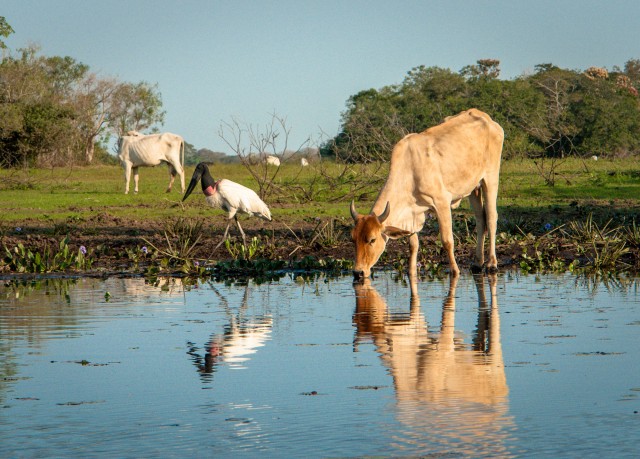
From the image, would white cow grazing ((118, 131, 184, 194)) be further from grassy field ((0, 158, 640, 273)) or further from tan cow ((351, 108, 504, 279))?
tan cow ((351, 108, 504, 279))

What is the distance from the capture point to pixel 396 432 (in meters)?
5.35

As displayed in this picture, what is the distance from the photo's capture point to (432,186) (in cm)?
1234

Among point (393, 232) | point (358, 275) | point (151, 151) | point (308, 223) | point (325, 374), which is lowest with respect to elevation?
point (325, 374)

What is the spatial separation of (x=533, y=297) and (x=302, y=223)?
8.82 m

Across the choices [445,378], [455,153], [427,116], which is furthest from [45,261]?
[427,116]

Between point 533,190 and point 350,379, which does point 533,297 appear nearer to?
point 350,379

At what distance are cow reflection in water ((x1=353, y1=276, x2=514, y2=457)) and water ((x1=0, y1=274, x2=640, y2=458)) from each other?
15 mm

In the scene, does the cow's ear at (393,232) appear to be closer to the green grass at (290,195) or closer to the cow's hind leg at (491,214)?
the cow's hind leg at (491,214)

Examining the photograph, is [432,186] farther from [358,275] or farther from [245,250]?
[245,250]

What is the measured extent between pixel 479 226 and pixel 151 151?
19970mm

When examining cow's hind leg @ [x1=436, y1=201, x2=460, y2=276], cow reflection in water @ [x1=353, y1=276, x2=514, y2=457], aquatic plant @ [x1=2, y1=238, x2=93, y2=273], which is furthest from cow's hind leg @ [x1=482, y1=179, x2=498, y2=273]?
aquatic plant @ [x1=2, y1=238, x2=93, y2=273]

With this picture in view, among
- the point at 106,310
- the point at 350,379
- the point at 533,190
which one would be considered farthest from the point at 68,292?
the point at 533,190

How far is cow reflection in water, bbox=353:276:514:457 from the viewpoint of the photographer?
527cm

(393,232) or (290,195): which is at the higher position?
(290,195)
